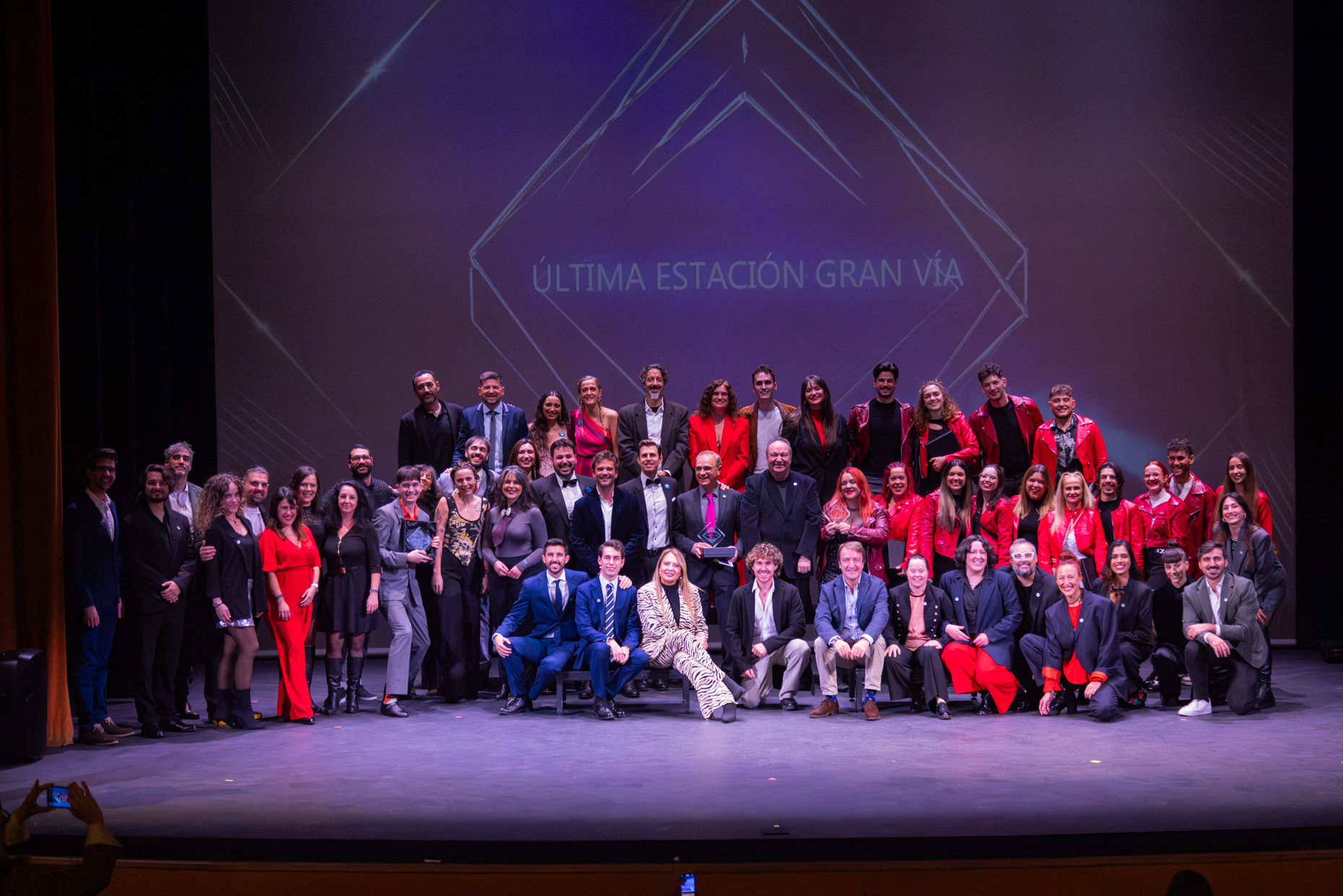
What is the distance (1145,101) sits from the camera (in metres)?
7.18

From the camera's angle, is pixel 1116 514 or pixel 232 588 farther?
pixel 1116 514

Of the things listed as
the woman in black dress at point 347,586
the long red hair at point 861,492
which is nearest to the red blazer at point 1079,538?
the long red hair at point 861,492

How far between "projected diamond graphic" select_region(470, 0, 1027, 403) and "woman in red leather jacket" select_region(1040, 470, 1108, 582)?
4.63 feet

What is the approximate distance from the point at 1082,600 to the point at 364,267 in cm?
477

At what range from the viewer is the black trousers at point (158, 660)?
5.13 metres

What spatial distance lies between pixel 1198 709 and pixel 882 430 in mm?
2170

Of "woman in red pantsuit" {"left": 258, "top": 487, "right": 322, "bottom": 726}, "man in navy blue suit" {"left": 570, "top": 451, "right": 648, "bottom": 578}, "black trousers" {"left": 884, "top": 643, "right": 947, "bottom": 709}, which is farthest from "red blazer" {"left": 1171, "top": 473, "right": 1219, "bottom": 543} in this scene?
"woman in red pantsuit" {"left": 258, "top": 487, "right": 322, "bottom": 726}

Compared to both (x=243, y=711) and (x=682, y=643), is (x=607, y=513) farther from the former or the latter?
(x=243, y=711)

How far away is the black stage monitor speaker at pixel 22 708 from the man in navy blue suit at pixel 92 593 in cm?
36

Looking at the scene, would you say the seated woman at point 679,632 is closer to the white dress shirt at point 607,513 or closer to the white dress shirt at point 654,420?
the white dress shirt at point 607,513

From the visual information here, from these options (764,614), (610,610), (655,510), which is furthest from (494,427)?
(764,614)

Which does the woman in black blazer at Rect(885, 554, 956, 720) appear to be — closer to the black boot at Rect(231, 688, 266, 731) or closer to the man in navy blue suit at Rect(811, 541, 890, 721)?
the man in navy blue suit at Rect(811, 541, 890, 721)

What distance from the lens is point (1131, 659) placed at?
5.55m

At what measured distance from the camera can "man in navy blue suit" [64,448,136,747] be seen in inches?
199
